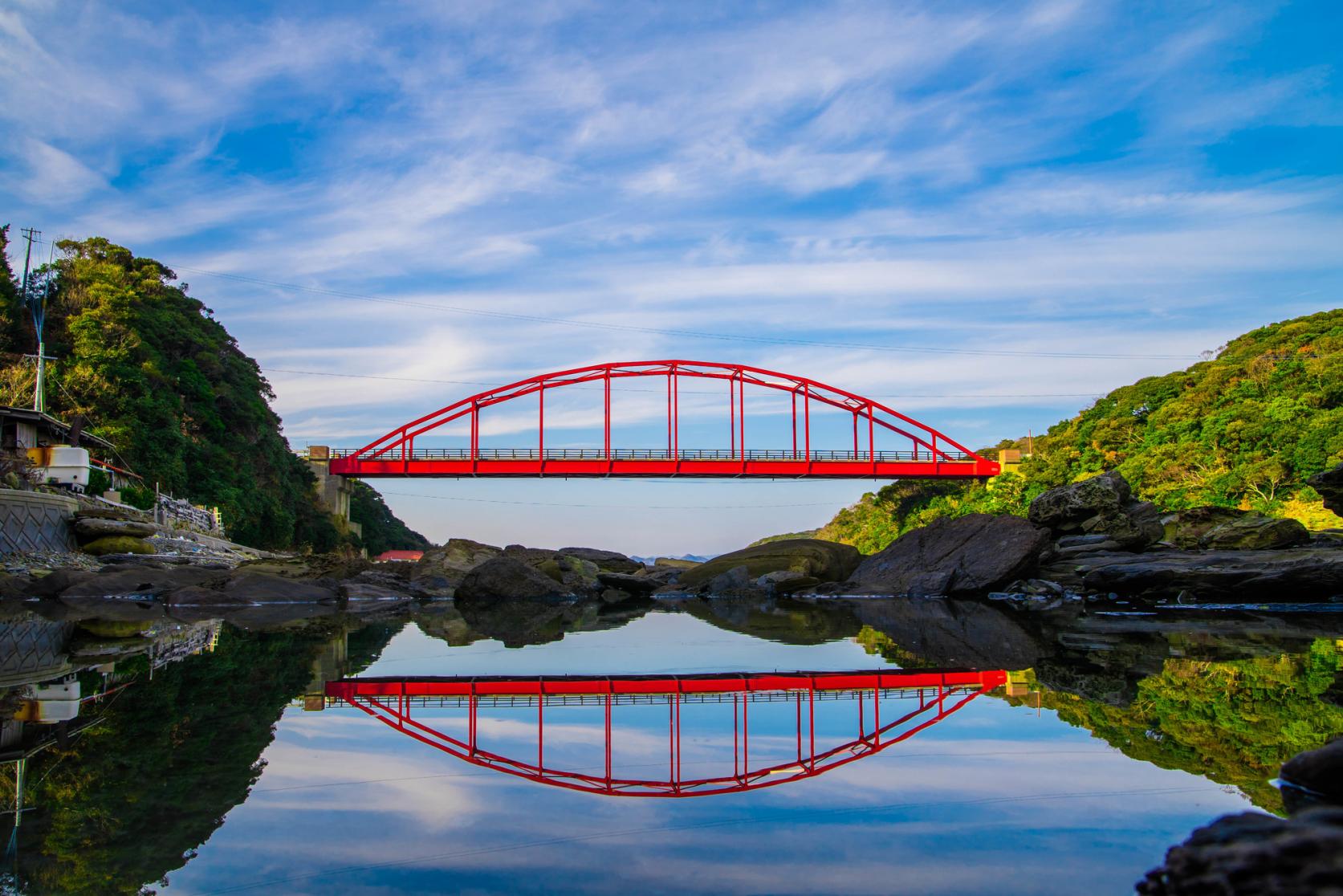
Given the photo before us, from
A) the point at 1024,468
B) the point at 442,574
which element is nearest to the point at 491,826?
the point at 442,574

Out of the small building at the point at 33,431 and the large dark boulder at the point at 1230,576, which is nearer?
the large dark boulder at the point at 1230,576

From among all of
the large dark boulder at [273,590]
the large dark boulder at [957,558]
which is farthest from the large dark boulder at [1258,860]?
the large dark boulder at [273,590]

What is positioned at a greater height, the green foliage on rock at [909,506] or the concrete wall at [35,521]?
the green foliage on rock at [909,506]

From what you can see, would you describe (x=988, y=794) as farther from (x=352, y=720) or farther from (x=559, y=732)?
(x=352, y=720)

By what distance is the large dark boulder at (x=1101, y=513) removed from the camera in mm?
20094

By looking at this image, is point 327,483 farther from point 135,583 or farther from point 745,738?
point 745,738

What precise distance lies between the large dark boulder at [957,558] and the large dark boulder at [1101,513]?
177 cm

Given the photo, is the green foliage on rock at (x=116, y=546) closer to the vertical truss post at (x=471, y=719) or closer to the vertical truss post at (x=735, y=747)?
the vertical truss post at (x=471, y=719)

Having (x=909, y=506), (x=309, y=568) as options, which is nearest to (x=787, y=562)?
(x=309, y=568)

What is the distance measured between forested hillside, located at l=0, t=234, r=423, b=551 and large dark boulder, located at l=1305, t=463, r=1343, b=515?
1276 inches

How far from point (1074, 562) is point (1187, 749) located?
15283mm

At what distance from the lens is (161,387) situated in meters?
36.6

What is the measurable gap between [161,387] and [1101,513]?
31875mm

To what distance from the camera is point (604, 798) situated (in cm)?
392
